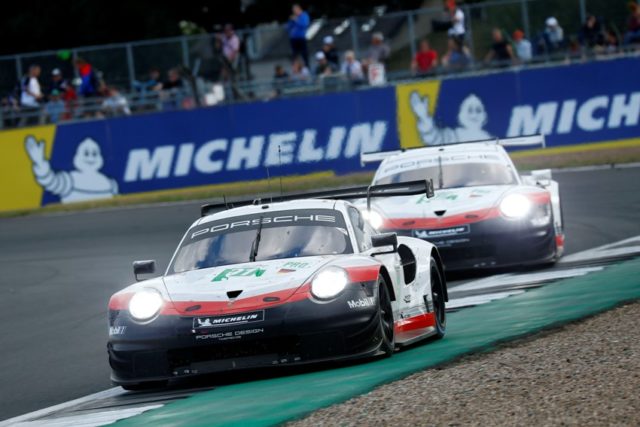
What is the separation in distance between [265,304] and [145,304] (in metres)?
0.82

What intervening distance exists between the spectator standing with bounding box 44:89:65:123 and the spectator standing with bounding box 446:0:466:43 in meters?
8.29

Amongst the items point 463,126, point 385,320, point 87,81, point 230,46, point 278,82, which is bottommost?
point 463,126

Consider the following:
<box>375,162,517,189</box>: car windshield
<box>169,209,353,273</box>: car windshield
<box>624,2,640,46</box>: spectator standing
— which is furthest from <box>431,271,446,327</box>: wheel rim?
<box>624,2,640,46</box>: spectator standing

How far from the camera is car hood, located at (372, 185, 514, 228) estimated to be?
14734mm

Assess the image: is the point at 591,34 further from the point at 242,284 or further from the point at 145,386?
the point at 145,386

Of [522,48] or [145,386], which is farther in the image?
[522,48]

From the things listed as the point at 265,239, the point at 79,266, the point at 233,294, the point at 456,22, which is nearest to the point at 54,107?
the point at 456,22

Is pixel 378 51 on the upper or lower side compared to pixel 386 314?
upper

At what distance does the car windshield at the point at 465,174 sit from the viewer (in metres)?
15.7

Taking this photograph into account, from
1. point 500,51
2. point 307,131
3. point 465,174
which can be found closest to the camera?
point 465,174

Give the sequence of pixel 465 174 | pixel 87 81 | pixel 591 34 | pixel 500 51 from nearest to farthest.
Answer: pixel 465 174, pixel 591 34, pixel 500 51, pixel 87 81

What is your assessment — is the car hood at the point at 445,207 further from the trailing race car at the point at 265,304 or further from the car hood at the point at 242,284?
the car hood at the point at 242,284

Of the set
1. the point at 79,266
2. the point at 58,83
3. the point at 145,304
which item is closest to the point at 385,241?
the point at 145,304

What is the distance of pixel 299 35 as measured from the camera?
30484 millimetres
